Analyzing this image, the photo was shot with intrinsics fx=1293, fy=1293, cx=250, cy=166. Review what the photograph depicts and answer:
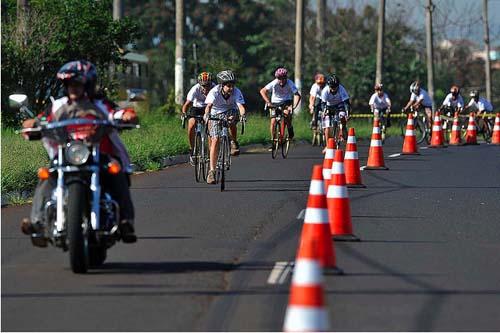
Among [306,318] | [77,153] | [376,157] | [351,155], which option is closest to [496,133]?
[376,157]

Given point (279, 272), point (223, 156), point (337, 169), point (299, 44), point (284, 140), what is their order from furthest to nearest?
1. point (299, 44)
2. point (284, 140)
3. point (223, 156)
4. point (337, 169)
5. point (279, 272)

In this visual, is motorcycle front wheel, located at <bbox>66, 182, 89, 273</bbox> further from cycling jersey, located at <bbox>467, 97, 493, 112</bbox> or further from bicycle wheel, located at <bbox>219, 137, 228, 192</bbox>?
cycling jersey, located at <bbox>467, 97, 493, 112</bbox>

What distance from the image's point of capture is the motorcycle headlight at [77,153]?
1018 cm

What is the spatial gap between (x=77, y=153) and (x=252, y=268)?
1.79 metres

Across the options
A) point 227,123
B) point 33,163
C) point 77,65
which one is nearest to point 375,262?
point 77,65

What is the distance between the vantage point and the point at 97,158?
10.3 m

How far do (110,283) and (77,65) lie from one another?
1878 millimetres

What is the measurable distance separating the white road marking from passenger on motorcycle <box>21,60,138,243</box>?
1.17m

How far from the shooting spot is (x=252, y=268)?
1080 cm

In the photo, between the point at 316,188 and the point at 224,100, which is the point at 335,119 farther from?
the point at 316,188

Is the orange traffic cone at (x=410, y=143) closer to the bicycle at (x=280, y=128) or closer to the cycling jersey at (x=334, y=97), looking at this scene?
the cycling jersey at (x=334, y=97)

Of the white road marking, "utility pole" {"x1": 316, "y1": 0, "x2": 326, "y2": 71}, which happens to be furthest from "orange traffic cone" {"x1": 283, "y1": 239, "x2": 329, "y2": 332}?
"utility pole" {"x1": 316, "y1": 0, "x2": 326, "y2": 71}

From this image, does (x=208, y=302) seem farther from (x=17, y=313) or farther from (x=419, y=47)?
(x=419, y=47)

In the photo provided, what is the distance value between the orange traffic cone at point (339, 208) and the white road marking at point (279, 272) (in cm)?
155
